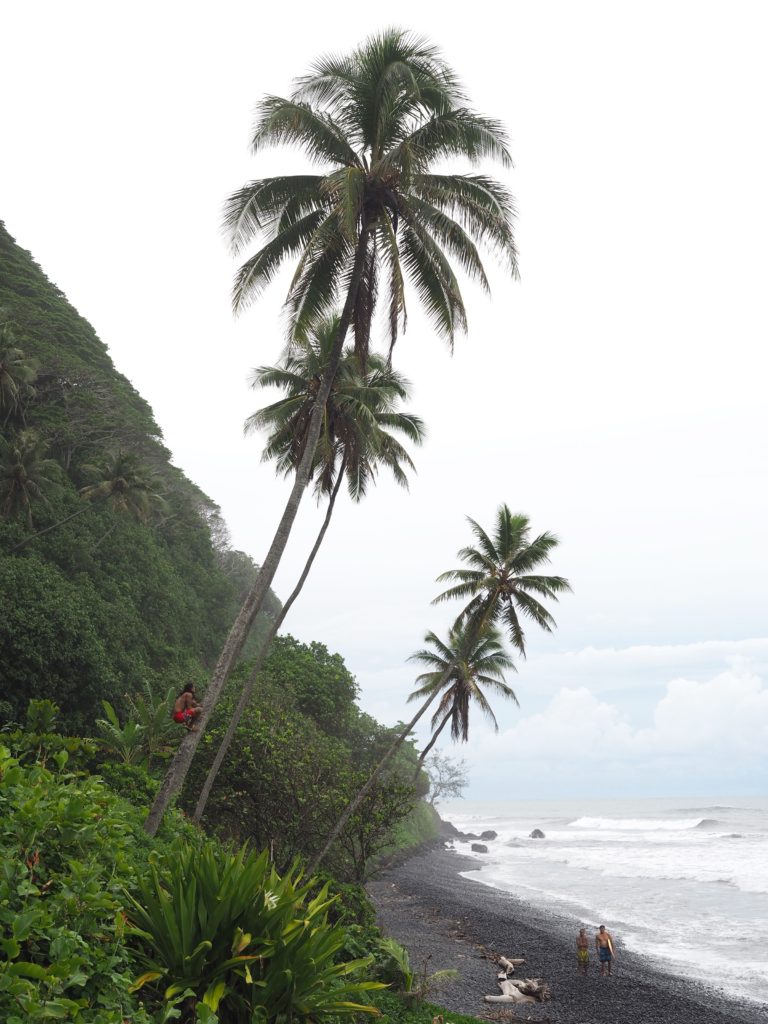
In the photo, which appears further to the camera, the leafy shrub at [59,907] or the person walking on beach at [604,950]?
the person walking on beach at [604,950]

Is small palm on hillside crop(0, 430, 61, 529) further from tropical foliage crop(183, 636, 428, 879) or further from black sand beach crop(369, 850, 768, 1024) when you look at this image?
black sand beach crop(369, 850, 768, 1024)

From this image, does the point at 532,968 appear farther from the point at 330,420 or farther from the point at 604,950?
the point at 330,420

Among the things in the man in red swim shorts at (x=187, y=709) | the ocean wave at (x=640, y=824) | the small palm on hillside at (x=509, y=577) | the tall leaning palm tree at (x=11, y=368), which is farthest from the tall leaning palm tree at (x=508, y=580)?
the ocean wave at (x=640, y=824)

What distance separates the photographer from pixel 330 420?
16.5m

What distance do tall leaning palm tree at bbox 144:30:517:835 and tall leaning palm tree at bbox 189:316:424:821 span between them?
7.87ft

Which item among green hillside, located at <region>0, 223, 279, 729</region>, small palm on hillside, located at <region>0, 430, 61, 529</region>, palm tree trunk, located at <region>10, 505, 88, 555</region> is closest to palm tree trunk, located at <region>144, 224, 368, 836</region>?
green hillside, located at <region>0, 223, 279, 729</region>

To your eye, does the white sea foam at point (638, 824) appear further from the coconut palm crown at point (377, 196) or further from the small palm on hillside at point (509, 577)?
the coconut palm crown at point (377, 196)

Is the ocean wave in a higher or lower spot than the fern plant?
higher

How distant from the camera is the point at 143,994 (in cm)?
489

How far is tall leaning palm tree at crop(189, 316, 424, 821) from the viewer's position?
53.8 feet

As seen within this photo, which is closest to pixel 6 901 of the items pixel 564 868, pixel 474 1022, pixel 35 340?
pixel 474 1022

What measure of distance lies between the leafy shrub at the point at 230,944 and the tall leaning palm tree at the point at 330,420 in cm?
980

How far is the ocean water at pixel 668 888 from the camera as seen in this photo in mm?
20438

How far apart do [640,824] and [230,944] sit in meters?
89.7
